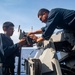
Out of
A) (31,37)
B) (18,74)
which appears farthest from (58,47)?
(18,74)

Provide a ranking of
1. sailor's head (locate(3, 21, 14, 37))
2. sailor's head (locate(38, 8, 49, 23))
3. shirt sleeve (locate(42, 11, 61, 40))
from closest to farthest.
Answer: shirt sleeve (locate(42, 11, 61, 40)) < sailor's head (locate(38, 8, 49, 23)) < sailor's head (locate(3, 21, 14, 37))

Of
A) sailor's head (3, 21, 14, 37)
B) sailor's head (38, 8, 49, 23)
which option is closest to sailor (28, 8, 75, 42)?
sailor's head (38, 8, 49, 23)

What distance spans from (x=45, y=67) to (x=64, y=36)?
1093 millimetres

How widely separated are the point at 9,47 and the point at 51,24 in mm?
1537

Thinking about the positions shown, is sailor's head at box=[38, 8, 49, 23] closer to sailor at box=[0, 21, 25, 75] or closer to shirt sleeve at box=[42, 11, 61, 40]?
shirt sleeve at box=[42, 11, 61, 40]

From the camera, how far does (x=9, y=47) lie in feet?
21.8

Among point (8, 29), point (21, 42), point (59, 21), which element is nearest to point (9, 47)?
point (21, 42)

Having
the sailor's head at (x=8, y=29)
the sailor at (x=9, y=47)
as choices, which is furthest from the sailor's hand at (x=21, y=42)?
the sailor's head at (x=8, y=29)

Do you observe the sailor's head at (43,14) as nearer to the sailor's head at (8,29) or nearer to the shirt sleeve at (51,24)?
the shirt sleeve at (51,24)

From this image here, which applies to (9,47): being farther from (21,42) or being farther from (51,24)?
(51,24)

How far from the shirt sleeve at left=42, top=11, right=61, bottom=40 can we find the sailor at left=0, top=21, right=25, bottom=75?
93cm

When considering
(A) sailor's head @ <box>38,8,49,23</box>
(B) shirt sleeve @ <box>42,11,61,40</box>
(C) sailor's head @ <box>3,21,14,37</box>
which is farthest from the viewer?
→ (C) sailor's head @ <box>3,21,14,37</box>

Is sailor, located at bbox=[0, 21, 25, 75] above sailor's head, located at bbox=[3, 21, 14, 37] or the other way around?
the other way around

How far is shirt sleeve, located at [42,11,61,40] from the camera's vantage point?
6.05 m
